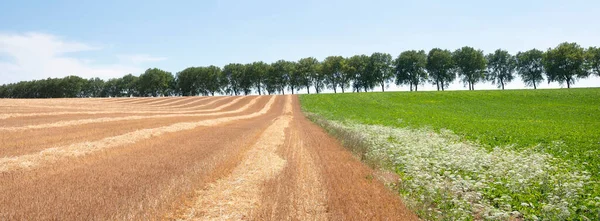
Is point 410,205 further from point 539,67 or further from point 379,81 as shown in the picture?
point 539,67

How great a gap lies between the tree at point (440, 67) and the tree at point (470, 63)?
6.96 ft

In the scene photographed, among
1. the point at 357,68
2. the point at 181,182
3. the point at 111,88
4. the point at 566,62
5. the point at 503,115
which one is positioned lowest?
the point at 503,115

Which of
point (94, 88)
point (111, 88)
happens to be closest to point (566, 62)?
point (111, 88)

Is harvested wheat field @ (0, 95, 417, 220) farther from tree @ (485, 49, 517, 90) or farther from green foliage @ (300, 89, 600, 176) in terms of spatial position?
tree @ (485, 49, 517, 90)

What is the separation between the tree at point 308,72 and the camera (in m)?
116

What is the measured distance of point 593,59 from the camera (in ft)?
271

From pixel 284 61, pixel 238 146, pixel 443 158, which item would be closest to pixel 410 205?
pixel 443 158

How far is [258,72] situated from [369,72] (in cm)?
4342

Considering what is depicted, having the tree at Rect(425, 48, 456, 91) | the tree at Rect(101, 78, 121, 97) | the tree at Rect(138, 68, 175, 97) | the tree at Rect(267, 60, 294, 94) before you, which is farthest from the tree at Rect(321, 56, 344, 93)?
the tree at Rect(101, 78, 121, 97)

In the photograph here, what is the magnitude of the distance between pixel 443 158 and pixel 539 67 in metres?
114

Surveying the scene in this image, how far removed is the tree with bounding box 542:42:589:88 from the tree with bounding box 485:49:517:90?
59.9ft

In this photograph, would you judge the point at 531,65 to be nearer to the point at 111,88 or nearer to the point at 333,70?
the point at 333,70

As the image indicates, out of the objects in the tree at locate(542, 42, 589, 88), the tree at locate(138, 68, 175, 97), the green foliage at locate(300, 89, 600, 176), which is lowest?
the green foliage at locate(300, 89, 600, 176)

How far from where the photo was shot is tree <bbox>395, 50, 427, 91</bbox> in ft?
337
